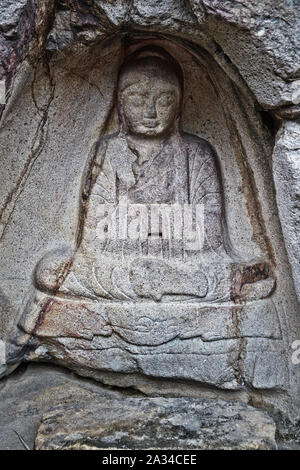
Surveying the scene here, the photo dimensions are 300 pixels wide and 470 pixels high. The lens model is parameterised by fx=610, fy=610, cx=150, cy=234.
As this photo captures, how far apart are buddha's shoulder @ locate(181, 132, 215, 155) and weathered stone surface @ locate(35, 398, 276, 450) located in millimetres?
1291

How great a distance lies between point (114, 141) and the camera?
326 centimetres

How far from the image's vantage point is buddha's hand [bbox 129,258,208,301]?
10.0 ft

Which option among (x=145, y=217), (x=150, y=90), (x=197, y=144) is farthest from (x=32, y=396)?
(x=150, y=90)

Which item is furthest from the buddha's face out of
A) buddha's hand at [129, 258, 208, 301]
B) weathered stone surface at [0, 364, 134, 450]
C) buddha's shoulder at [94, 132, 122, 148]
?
weathered stone surface at [0, 364, 134, 450]

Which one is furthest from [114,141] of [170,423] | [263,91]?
[170,423]

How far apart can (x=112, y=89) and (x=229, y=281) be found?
1185mm

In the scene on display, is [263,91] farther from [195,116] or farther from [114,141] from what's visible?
[114,141]

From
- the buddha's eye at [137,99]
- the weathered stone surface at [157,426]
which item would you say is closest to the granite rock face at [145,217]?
the buddha's eye at [137,99]

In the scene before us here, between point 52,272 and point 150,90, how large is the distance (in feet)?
3.49

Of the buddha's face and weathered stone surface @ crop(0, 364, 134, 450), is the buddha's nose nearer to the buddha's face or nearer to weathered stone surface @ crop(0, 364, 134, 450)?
the buddha's face

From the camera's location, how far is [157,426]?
2.67 m

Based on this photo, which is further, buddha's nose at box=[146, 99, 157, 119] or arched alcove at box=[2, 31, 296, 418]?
buddha's nose at box=[146, 99, 157, 119]

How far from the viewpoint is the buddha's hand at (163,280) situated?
3062 millimetres

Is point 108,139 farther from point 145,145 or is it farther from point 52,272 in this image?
point 52,272
